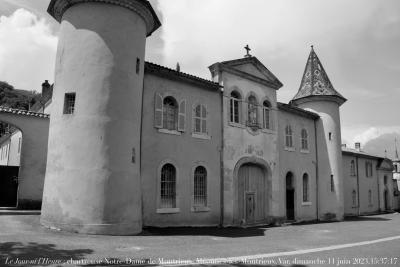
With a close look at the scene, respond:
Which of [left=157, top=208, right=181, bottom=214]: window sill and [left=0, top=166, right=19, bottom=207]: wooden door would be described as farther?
[left=0, top=166, right=19, bottom=207]: wooden door

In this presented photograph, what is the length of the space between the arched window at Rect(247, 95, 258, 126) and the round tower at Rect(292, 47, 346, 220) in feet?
23.7

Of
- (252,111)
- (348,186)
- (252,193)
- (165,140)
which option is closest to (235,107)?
(252,111)

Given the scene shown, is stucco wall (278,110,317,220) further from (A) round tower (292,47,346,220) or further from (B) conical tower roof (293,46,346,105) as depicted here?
(B) conical tower roof (293,46,346,105)

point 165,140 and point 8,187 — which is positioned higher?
point 165,140

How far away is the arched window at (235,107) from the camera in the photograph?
19630 millimetres

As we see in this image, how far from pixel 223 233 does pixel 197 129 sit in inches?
201

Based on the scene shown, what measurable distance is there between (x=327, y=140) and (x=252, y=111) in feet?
26.6

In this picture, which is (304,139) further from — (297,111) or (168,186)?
(168,186)

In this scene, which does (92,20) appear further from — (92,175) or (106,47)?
(92,175)

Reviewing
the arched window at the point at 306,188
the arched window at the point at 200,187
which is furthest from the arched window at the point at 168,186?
the arched window at the point at 306,188

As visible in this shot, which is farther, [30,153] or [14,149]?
[14,149]

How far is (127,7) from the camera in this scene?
46.8 ft

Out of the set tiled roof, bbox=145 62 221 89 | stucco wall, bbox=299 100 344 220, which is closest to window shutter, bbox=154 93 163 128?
tiled roof, bbox=145 62 221 89

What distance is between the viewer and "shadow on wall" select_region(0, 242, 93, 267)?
8221 mm
